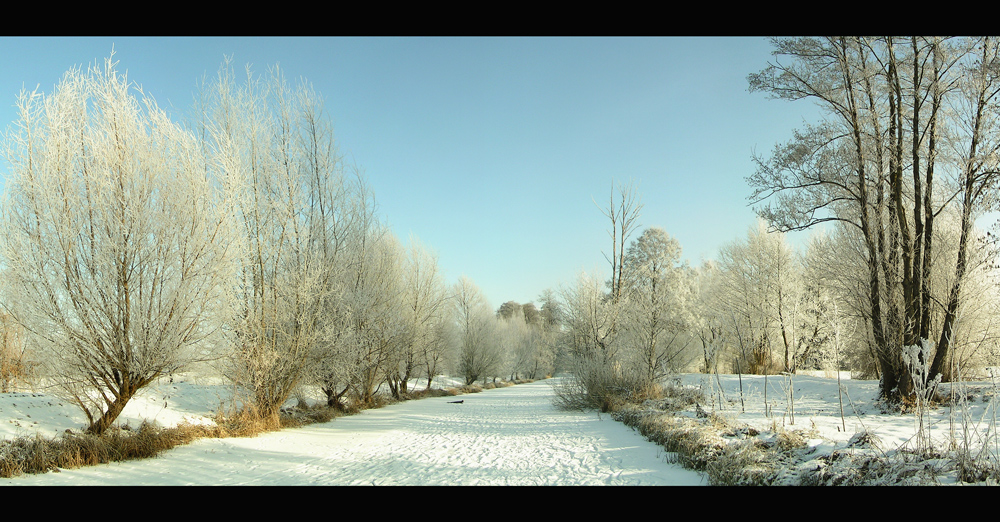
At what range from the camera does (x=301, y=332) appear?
1095cm

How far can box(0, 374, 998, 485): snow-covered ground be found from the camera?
18.0 ft

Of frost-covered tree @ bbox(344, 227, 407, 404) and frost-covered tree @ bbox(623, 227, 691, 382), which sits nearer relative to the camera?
frost-covered tree @ bbox(623, 227, 691, 382)

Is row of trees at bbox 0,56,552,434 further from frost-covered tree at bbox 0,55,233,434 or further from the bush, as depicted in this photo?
the bush

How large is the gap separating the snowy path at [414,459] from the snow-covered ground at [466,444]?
0.02m

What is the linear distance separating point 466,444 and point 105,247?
6.38 m

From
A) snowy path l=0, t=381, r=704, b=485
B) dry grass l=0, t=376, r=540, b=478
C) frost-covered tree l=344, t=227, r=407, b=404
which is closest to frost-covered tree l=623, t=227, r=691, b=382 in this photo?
snowy path l=0, t=381, r=704, b=485

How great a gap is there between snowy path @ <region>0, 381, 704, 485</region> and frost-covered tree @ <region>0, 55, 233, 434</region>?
1.65 meters

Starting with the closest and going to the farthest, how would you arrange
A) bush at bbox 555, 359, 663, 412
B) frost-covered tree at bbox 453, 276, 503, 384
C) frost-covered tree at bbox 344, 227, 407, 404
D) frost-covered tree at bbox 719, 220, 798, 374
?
bush at bbox 555, 359, 663, 412, frost-covered tree at bbox 344, 227, 407, 404, frost-covered tree at bbox 719, 220, 798, 374, frost-covered tree at bbox 453, 276, 503, 384

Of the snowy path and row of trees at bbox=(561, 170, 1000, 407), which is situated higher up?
row of trees at bbox=(561, 170, 1000, 407)

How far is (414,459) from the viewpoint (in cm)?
700

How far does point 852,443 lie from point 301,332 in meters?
10.3
